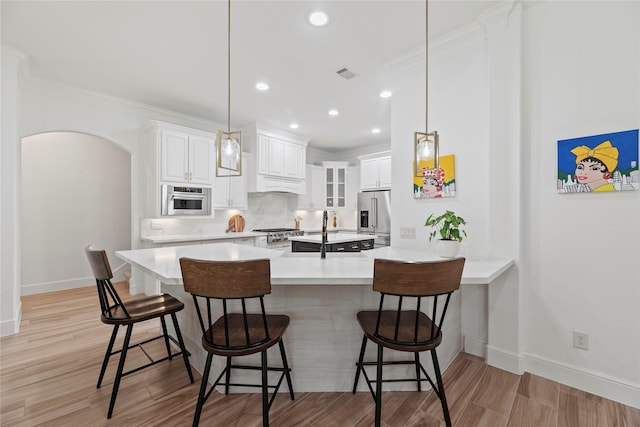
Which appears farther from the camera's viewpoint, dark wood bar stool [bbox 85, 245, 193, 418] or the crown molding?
the crown molding

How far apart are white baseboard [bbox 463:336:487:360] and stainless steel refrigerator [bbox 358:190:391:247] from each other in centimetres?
266

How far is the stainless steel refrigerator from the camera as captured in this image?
5188 mm

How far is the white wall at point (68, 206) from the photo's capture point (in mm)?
4352

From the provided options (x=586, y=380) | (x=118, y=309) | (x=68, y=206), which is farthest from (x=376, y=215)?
(x=68, y=206)

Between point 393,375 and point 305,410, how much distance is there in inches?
25.2

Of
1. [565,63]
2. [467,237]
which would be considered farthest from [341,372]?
[565,63]

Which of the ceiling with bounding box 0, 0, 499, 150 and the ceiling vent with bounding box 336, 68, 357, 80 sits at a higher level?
the ceiling with bounding box 0, 0, 499, 150

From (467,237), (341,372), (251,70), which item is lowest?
(341,372)

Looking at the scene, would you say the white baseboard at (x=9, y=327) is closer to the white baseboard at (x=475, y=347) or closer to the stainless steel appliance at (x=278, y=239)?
the stainless steel appliance at (x=278, y=239)

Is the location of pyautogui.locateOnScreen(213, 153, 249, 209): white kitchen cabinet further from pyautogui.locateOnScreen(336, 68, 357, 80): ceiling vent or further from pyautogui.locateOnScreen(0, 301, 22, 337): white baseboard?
pyautogui.locateOnScreen(0, 301, 22, 337): white baseboard

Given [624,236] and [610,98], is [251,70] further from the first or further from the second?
[624,236]

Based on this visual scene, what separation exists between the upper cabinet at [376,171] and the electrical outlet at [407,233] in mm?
2772

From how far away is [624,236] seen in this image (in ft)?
6.12

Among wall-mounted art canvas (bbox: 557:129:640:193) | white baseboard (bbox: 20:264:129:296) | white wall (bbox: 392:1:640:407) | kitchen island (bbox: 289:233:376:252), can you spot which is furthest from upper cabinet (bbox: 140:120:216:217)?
wall-mounted art canvas (bbox: 557:129:640:193)
